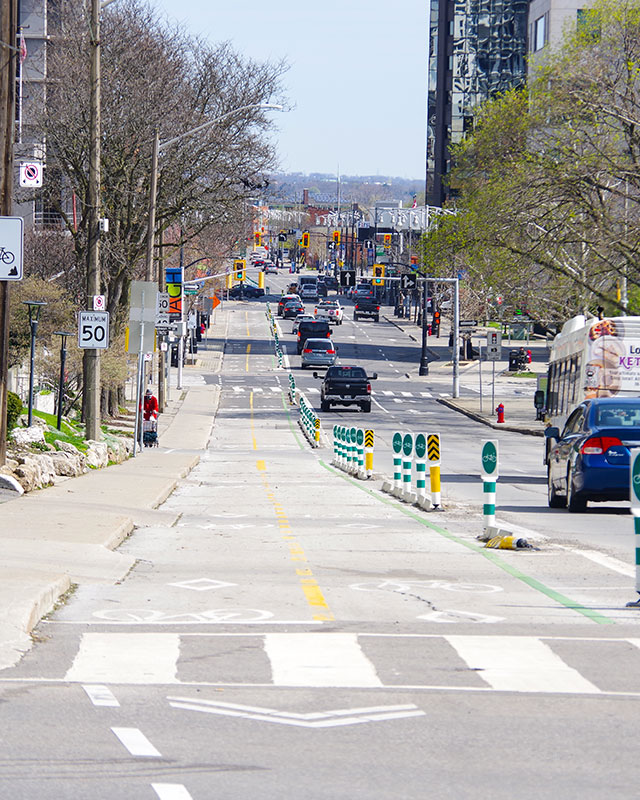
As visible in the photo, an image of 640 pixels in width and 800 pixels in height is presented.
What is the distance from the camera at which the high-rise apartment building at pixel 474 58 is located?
5738 inches

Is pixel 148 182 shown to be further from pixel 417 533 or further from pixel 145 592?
pixel 145 592

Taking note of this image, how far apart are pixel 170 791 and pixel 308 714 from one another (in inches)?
62.5

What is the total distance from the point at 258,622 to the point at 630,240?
1539 inches

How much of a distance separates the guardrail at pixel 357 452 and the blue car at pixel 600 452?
33.3 feet

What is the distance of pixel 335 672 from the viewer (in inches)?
317

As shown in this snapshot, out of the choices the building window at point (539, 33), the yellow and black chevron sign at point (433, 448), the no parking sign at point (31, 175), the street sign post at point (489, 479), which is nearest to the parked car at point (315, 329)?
the building window at point (539, 33)

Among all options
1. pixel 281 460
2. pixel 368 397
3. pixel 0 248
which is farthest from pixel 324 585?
pixel 368 397

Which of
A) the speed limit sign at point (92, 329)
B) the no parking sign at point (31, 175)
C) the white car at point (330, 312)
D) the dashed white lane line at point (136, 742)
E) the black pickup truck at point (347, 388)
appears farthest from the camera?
the white car at point (330, 312)

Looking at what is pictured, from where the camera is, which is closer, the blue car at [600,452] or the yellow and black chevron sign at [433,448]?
the blue car at [600,452]

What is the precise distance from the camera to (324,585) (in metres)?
11.9

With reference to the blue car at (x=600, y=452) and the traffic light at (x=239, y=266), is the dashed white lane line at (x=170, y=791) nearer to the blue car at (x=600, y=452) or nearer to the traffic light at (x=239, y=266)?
the blue car at (x=600, y=452)

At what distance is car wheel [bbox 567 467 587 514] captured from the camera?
19.7m

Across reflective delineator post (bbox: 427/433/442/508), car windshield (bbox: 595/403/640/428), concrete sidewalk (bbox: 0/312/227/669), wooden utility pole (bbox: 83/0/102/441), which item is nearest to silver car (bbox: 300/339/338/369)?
concrete sidewalk (bbox: 0/312/227/669)

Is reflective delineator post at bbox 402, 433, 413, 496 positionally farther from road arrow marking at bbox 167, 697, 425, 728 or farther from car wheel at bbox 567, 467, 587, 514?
road arrow marking at bbox 167, 697, 425, 728
